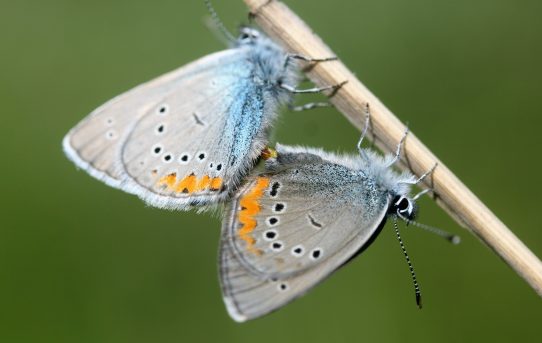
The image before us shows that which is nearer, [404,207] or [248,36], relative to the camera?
[404,207]

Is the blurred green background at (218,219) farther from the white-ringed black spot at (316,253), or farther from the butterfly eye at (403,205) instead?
the white-ringed black spot at (316,253)

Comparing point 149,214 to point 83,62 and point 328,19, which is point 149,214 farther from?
point 328,19

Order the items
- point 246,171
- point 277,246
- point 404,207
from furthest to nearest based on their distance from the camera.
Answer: point 246,171
point 404,207
point 277,246

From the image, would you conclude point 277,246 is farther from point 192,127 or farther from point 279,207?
point 192,127

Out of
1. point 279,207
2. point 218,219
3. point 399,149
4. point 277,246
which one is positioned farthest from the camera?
point 218,219

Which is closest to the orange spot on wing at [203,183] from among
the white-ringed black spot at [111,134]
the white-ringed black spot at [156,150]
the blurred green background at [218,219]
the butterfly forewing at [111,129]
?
the white-ringed black spot at [156,150]

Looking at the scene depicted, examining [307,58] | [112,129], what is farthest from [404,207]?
[112,129]
